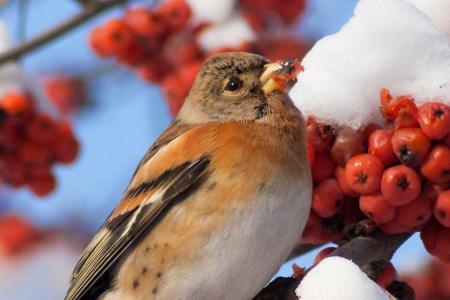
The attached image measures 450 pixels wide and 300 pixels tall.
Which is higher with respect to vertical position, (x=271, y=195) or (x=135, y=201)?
(x=135, y=201)

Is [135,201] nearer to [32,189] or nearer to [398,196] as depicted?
[398,196]

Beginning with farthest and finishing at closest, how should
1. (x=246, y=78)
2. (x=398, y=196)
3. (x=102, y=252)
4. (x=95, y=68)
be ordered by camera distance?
(x=95, y=68), (x=246, y=78), (x=102, y=252), (x=398, y=196)

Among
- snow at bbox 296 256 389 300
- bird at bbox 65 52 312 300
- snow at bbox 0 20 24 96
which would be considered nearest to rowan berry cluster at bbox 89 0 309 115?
snow at bbox 0 20 24 96

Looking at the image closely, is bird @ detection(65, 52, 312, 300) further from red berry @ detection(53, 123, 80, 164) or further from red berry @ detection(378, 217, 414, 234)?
red berry @ detection(53, 123, 80, 164)

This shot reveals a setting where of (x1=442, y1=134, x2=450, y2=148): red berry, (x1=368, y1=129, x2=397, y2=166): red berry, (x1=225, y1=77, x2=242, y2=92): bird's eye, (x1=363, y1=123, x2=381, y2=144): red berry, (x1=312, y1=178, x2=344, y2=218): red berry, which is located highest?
(x1=225, y1=77, x2=242, y2=92): bird's eye

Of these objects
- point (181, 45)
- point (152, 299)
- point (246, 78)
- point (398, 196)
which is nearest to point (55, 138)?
point (181, 45)

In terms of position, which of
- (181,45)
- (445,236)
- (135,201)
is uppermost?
(181,45)
